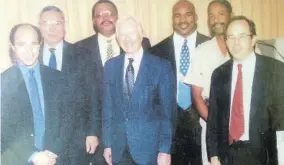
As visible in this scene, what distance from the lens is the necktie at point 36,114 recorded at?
182 centimetres

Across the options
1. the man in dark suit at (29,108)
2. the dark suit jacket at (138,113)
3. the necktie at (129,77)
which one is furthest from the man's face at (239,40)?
the man in dark suit at (29,108)

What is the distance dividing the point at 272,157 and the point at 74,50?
117 centimetres

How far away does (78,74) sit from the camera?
1.89 metres

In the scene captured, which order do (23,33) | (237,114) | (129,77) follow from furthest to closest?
1. (237,114)
2. (129,77)
3. (23,33)

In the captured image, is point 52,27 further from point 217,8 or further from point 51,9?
point 217,8

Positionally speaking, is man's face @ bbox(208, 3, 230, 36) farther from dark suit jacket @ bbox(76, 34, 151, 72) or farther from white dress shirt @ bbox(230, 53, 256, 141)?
dark suit jacket @ bbox(76, 34, 151, 72)

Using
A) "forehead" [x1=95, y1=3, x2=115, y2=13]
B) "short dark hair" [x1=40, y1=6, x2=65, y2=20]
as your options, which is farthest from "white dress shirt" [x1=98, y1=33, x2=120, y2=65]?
"short dark hair" [x1=40, y1=6, x2=65, y2=20]

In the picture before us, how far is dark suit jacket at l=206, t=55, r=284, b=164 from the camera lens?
2.00 meters

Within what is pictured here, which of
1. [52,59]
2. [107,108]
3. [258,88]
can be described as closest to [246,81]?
[258,88]

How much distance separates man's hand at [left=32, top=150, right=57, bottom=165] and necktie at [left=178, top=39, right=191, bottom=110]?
69cm

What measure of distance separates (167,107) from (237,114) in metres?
0.38

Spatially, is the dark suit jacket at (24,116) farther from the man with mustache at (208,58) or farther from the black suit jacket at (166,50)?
the man with mustache at (208,58)

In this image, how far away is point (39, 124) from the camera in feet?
5.98

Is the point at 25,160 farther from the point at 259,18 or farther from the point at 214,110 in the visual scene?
the point at 259,18
